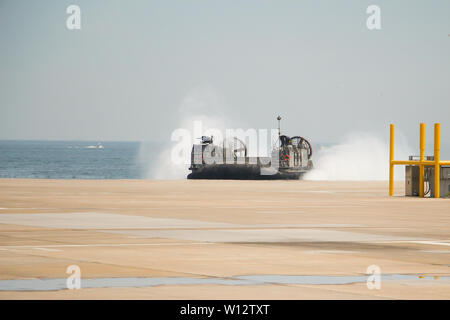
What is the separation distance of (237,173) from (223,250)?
188 ft

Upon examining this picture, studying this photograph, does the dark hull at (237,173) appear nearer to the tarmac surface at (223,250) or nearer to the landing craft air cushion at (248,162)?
the landing craft air cushion at (248,162)

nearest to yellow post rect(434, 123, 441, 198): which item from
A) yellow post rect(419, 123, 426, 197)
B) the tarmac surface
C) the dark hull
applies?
yellow post rect(419, 123, 426, 197)

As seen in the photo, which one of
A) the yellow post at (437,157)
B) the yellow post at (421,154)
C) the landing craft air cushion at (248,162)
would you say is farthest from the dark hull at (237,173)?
the yellow post at (437,157)

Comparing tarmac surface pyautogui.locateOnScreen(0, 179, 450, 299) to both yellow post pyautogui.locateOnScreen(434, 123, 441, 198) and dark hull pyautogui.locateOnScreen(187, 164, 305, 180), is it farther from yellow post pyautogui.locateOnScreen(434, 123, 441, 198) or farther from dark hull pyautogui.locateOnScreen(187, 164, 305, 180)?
dark hull pyautogui.locateOnScreen(187, 164, 305, 180)

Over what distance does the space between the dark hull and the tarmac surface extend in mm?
39920

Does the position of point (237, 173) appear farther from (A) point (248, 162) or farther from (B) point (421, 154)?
(B) point (421, 154)

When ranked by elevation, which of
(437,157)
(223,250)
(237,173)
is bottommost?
(237,173)

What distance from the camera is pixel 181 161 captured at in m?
142

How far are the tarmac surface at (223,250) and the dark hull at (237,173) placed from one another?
3992 centimetres

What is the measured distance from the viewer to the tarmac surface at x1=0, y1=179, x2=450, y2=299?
42.0 ft

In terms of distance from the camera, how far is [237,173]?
75188mm

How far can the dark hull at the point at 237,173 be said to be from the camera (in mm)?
74375

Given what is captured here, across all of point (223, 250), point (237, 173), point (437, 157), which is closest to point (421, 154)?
point (437, 157)
